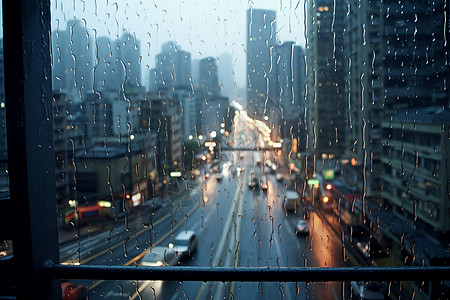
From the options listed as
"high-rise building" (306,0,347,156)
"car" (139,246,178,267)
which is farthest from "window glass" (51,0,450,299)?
"high-rise building" (306,0,347,156)

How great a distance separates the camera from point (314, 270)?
51 cm

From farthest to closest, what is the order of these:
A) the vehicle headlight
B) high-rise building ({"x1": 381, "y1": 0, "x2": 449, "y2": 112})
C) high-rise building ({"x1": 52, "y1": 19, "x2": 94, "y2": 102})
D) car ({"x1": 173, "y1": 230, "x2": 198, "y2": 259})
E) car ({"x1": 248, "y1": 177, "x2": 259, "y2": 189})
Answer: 1. car ({"x1": 248, "y1": 177, "x2": 259, "y2": 189})
2. the vehicle headlight
3. high-rise building ({"x1": 381, "y1": 0, "x2": 449, "y2": 112})
4. car ({"x1": 173, "y1": 230, "x2": 198, "y2": 259})
5. high-rise building ({"x1": 52, "y1": 19, "x2": 94, "y2": 102})

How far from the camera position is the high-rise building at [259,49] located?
7.18ft

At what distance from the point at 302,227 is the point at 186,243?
3.95 ft

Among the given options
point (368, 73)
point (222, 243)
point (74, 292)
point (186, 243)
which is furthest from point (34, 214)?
point (368, 73)

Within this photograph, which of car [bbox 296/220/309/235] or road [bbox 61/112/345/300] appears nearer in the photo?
road [bbox 61/112/345/300]

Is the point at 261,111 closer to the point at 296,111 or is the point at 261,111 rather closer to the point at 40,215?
the point at 40,215

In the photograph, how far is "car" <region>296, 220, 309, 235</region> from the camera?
3.06 m

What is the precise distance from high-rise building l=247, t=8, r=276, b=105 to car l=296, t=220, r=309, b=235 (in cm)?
131

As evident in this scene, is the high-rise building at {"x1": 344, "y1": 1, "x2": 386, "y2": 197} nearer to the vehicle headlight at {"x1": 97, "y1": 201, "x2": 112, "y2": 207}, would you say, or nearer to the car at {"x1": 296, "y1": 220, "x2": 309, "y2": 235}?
the car at {"x1": 296, "y1": 220, "x2": 309, "y2": 235}

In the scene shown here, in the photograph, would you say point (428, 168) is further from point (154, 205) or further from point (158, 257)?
point (158, 257)

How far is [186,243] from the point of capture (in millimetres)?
2527

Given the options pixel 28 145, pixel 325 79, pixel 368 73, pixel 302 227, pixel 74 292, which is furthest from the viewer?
pixel 325 79

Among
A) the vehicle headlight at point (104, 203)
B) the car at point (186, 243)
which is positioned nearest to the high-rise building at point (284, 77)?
the car at point (186, 243)
